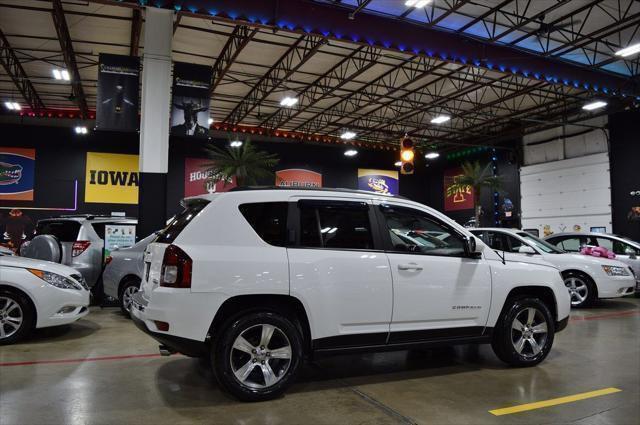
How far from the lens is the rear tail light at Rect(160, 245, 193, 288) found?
3.54 metres

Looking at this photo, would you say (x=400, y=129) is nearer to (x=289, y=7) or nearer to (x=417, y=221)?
(x=289, y=7)

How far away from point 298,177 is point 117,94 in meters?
18.0

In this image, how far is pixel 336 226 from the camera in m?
4.12

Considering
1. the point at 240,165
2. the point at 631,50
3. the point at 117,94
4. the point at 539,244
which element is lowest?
the point at 539,244

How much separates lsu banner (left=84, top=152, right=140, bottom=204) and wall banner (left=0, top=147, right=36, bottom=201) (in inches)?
96.2

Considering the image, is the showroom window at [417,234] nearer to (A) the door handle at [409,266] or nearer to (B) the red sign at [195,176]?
(A) the door handle at [409,266]

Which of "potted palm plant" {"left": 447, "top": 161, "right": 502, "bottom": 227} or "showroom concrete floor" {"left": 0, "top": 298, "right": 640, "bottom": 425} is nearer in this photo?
"showroom concrete floor" {"left": 0, "top": 298, "right": 640, "bottom": 425}

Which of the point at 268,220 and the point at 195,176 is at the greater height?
the point at 195,176

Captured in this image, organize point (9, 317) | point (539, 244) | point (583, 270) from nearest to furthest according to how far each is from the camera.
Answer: point (9, 317) → point (583, 270) → point (539, 244)

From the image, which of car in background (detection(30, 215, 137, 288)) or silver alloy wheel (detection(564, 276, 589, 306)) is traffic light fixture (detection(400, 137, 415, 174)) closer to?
silver alloy wheel (detection(564, 276, 589, 306))

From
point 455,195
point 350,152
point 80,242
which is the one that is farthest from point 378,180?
point 80,242

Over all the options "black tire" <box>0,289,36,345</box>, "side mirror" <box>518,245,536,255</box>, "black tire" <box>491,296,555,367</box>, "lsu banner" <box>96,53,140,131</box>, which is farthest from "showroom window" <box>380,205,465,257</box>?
"lsu banner" <box>96,53,140,131</box>

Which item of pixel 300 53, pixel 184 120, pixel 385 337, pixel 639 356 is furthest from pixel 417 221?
pixel 300 53

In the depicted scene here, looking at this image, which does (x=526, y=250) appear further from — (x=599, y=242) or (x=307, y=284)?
(x=307, y=284)
